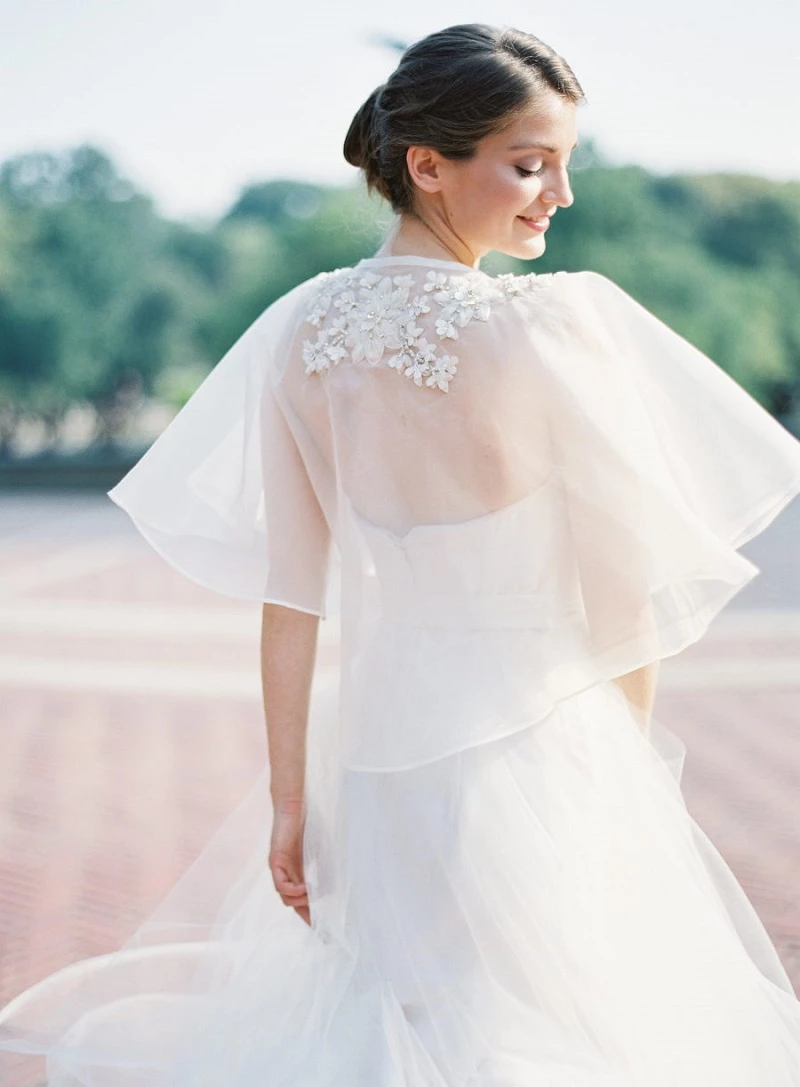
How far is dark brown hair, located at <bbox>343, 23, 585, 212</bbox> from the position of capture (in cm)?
147

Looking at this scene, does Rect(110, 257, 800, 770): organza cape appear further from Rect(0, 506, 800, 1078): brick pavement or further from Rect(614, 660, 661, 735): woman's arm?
Rect(0, 506, 800, 1078): brick pavement

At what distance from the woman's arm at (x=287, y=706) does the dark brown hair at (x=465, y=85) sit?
2.30 ft

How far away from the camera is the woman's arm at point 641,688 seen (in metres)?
1.65

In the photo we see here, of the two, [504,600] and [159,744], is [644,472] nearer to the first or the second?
[504,600]

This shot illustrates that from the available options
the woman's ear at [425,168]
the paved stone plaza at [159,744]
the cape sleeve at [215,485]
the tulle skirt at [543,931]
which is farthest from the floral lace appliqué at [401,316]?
the paved stone plaza at [159,744]

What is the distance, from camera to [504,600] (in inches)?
62.0

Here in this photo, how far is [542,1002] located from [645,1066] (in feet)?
0.56

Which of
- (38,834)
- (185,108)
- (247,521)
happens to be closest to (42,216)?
(185,108)

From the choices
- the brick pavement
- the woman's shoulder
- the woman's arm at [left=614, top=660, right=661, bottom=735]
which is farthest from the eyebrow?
the brick pavement

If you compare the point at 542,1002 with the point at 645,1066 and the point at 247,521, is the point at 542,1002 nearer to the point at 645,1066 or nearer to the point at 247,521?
the point at 645,1066

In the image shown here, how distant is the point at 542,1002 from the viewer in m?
1.60

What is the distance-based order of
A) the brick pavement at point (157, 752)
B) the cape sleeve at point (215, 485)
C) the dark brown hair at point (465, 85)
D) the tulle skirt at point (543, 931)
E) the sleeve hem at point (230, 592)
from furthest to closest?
the brick pavement at point (157, 752), the cape sleeve at point (215, 485), the sleeve hem at point (230, 592), the tulle skirt at point (543, 931), the dark brown hair at point (465, 85)

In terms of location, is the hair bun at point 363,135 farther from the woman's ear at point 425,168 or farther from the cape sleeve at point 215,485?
the cape sleeve at point 215,485

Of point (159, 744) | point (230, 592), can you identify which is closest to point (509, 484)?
point (230, 592)
